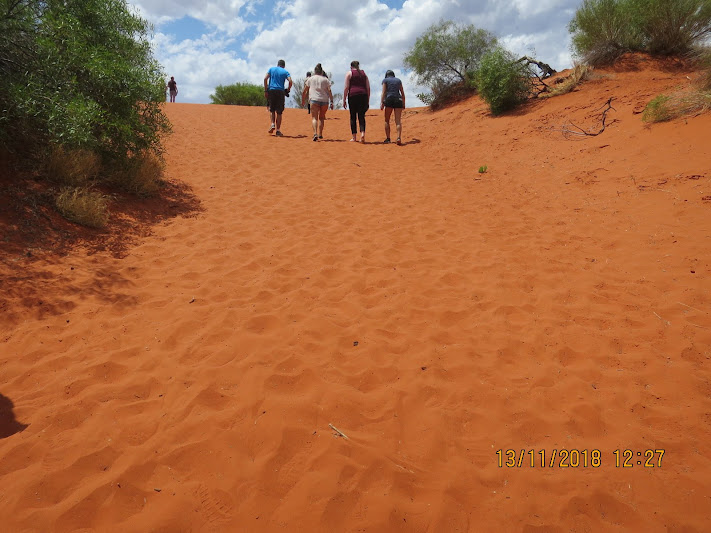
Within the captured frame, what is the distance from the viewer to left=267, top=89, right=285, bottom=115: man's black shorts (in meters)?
9.77

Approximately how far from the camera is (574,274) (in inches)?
155

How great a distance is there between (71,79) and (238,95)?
81.9 ft

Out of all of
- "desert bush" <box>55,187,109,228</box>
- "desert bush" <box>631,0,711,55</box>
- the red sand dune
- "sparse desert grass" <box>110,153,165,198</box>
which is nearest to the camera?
the red sand dune

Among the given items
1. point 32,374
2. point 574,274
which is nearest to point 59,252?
point 32,374

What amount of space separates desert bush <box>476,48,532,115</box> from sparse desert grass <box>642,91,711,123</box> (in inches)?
180

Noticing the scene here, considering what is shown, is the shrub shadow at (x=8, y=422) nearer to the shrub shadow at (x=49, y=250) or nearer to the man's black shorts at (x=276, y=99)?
the shrub shadow at (x=49, y=250)

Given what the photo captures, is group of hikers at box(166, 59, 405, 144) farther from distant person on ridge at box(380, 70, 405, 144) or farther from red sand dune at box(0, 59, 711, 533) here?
red sand dune at box(0, 59, 711, 533)

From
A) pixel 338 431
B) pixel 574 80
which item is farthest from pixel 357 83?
pixel 338 431

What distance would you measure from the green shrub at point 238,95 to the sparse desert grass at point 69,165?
24811mm

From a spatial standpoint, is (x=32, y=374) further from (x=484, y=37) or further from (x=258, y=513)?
(x=484, y=37)

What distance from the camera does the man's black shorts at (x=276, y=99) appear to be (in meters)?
9.77

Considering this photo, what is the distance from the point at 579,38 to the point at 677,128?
644 centimetres
